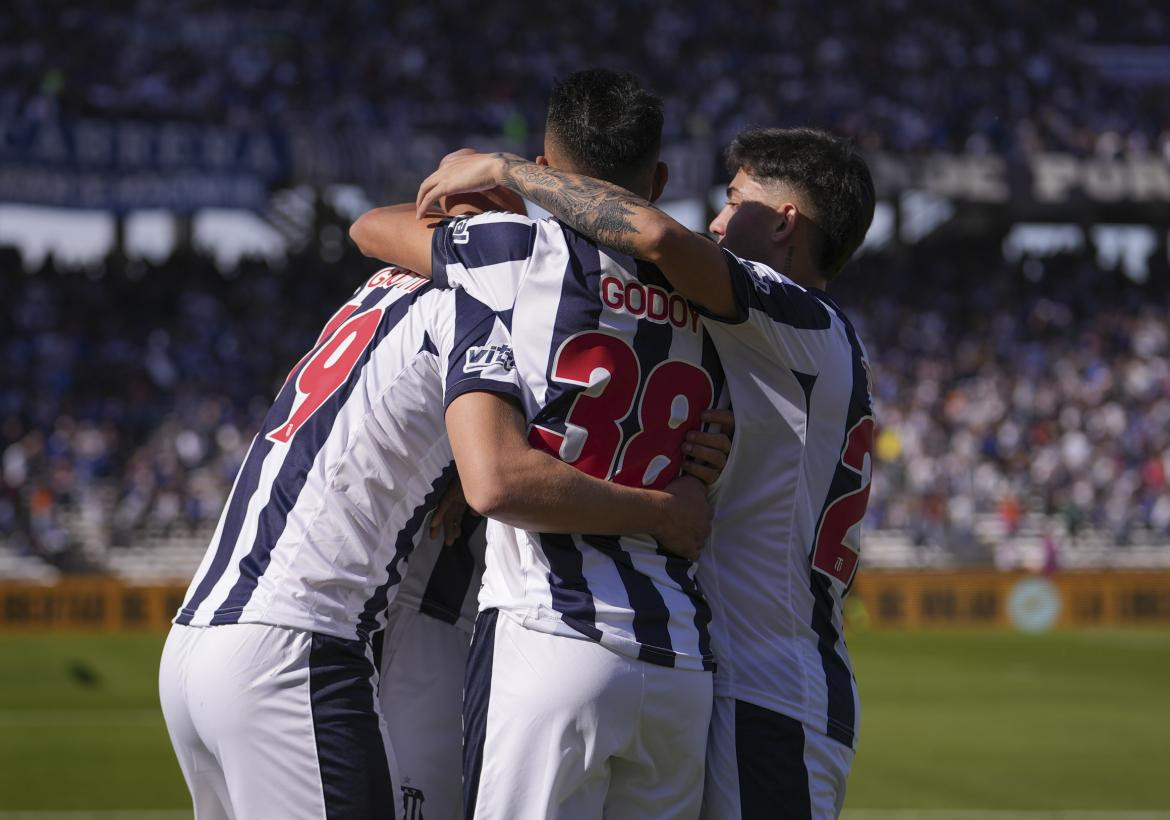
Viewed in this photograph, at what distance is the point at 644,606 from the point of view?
3.23 metres

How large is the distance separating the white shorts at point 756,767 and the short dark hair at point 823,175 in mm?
1110

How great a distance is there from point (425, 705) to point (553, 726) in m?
0.65

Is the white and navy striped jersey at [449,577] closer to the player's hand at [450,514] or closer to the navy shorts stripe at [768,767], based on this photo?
the player's hand at [450,514]

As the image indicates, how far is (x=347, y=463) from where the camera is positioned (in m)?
3.43

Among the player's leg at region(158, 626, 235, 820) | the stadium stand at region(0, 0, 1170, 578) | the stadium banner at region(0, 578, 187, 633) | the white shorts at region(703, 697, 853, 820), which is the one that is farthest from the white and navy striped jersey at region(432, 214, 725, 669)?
the stadium stand at region(0, 0, 1170, 578)

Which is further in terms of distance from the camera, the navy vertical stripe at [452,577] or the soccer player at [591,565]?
the navy vertical stripe at [452,577]

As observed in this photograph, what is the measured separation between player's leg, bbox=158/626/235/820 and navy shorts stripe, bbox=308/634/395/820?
0.18 metres

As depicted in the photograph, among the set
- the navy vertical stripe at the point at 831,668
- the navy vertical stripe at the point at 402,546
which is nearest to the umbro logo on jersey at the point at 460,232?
the navy vertical stripe at the point at 402,546

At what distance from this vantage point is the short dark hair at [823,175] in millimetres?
3701

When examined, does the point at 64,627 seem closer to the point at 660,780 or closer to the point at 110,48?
the point at 110,48

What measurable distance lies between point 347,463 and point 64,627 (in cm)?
1965

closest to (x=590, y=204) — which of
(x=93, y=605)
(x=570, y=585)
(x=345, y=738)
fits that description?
(x=570, y=585)

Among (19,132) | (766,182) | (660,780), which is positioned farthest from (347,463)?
(19,132)

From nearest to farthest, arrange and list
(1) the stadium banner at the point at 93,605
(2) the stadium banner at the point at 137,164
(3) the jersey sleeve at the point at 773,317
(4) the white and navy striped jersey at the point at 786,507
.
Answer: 1. (3) the jersey sleeve at the point at 773,317
2. (4) the white and navy striped jersey at the point at 786,507
3. (1) the stadium banner at the point at 93,605
4. (2) the stadium banner at the point at 137,164
